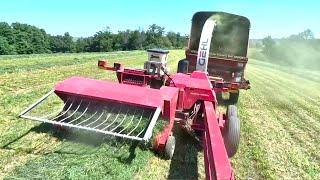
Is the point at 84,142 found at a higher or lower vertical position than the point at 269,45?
higher

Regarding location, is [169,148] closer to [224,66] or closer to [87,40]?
[224,66]

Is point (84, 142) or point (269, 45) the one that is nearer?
point (84, 142)

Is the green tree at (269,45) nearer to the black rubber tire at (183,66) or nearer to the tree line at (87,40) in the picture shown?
the tree line at (87,40)

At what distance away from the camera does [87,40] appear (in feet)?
329

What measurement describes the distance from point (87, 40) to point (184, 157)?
315 ft

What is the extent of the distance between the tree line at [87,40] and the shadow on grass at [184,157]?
224ft

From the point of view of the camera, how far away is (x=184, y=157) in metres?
6.64

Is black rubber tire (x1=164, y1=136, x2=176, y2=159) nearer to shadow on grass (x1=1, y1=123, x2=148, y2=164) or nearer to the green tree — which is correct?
shadow on grass (x1=1, y1=123, x2=148, y2=164)

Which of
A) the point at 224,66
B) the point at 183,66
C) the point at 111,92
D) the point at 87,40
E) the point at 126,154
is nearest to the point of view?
the point at 126,154

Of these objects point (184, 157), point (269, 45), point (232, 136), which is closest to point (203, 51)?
point (232, 136)

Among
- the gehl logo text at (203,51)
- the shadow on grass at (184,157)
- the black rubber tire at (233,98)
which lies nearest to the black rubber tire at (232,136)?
the shadow on grass at (184,157)

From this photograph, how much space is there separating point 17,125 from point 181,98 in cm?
260

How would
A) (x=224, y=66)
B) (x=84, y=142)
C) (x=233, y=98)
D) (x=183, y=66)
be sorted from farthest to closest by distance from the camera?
(x=224, y=66) < (x=233, y=98) < (x=183, y=66) < (x=84, y=142)

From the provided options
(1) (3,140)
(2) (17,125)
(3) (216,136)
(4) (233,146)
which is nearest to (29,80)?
(2) (17,125)
